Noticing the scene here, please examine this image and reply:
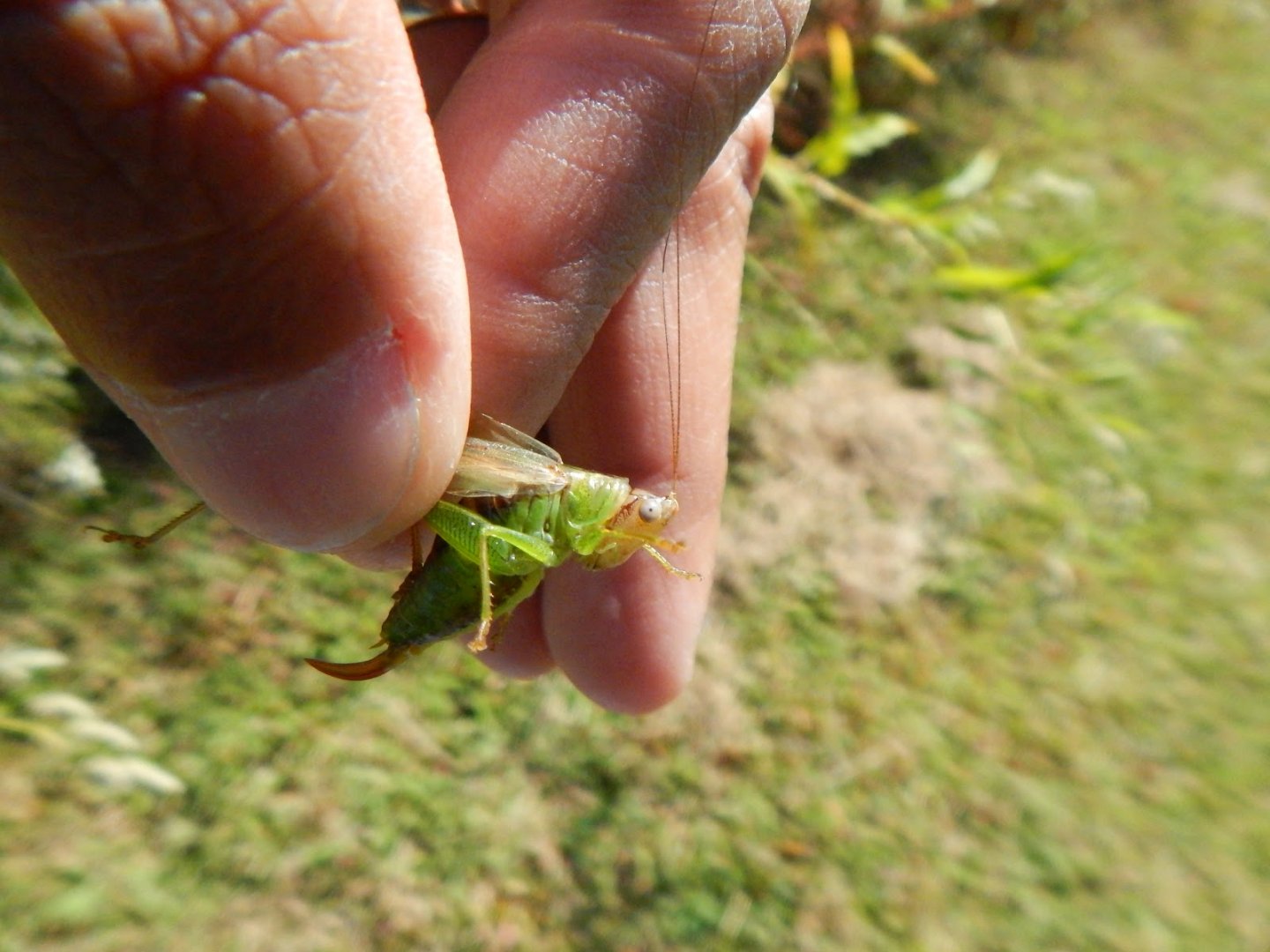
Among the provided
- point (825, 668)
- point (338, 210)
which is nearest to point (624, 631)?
point (825, 668)

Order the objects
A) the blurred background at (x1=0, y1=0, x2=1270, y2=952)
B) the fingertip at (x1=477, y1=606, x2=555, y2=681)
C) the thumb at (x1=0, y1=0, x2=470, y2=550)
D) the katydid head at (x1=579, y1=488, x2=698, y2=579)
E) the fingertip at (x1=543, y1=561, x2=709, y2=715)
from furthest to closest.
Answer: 1. the fingertip at (x1=477, y1=606, x2=555, y2=681)
2. the fingertip at (x1=543, y1=561, x2=709, y2=715)
3. the blurred background at (x1=0, y1=0, x2=1270, y2=952)
4. the katydid head at (x1=579, y1=488, x2=698, y2=579)
5. the thumb at (x1=0, y1=0, x2=470, y2=550)

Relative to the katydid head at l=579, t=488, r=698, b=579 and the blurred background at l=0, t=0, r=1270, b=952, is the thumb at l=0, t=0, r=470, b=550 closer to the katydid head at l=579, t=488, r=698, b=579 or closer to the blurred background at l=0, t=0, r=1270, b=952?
the katydid head at l=579, t=488, r=698, b=579

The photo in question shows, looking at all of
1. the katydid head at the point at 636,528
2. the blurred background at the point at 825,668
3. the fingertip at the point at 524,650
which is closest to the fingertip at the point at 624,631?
the fingertip at the point at 524,650

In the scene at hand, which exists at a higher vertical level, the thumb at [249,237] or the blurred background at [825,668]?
the thumb at [249,237]

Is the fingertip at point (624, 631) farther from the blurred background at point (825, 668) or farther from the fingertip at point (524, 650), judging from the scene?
the blurred background at point (825, 668)

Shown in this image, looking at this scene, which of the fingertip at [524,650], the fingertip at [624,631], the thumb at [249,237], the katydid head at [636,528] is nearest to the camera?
the thumb at [249,237]

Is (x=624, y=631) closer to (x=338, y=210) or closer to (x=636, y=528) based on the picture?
(x=636, y=528)

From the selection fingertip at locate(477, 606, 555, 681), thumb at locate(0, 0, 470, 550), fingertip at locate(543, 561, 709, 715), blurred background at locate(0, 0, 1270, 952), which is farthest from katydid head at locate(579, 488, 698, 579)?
blurred background at locate(0, 0, 1270, 952)
